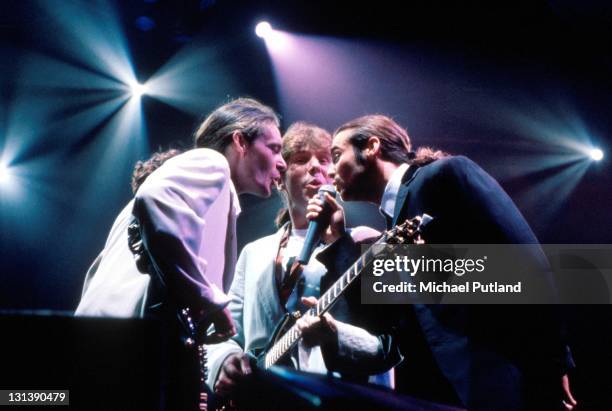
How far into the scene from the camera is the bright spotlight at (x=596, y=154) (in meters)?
4.83

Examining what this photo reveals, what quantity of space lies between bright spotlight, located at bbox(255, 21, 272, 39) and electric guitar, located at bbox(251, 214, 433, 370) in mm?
2648

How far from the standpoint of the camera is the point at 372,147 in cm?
276

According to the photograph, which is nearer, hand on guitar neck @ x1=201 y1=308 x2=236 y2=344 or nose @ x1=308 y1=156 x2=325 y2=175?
hand on guitar neck @ x1=201 y1=308 x2=236 y2=344

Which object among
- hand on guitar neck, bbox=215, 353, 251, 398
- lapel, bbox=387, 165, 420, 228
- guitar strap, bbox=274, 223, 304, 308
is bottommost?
hand on guitar neck, bbox=215, 353, 251, 398

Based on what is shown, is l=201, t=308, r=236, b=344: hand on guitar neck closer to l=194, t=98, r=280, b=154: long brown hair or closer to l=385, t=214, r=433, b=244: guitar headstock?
l=385, t=214, r=433, b=244: guitar headstock

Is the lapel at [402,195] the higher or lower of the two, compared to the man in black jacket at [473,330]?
higher

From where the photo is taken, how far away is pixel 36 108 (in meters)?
4.44

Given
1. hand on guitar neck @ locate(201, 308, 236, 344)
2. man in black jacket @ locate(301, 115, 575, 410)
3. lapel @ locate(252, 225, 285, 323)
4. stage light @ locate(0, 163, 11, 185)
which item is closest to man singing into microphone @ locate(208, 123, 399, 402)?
lapel @ locate(252, 225, 285, 323)

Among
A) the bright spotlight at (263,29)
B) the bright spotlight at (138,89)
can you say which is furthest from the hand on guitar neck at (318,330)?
the bright spotlight at (138,89)

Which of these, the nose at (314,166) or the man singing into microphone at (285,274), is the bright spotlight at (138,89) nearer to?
the man singing into microphone at (285,274)

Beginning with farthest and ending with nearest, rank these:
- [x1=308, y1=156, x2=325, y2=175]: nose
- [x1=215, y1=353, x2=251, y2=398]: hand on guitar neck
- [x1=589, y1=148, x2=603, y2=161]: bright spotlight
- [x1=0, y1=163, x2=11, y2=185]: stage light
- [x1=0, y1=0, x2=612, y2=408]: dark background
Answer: [x1=0, y1=163, x2=11, y2=185]: stage light, [x1=589, y1=148, x2=603, y2=161]: bright spotlight, [x1=0, y1=0, x2=612, y2=408]: dark background, [x1=308, y1=156, x2=325, y2=175]: nose, [x1=215, y1=353, x2=251, y2=398]: hand on guitar neck

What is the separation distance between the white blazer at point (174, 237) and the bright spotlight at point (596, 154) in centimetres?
435

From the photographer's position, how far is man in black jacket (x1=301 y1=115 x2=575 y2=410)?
155 centimetres

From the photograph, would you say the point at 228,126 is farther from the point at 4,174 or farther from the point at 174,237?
the point at 4,174
